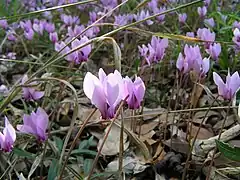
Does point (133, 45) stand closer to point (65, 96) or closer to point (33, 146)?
point (65, 96)

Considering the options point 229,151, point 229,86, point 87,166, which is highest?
point 229,86

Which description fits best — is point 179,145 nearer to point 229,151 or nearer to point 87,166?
point 87,166

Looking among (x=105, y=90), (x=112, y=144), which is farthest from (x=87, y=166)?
(x=105, y=90)

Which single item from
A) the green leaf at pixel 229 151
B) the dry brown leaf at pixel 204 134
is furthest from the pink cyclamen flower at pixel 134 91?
the dry brown leaf at pixel 204 134

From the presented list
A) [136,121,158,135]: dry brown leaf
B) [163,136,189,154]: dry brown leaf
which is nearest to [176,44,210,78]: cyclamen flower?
[163,136,189,154]: dry brown leaf

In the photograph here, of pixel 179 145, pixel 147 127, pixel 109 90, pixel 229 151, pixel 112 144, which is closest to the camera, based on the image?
pixel 109 90

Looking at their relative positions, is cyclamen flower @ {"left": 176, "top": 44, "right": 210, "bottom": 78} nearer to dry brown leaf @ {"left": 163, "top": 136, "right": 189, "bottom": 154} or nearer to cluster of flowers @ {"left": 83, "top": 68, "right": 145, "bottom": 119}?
dry brown leaf @ {"left": 163, "top": 136, "right": 189, "bottom": 154}

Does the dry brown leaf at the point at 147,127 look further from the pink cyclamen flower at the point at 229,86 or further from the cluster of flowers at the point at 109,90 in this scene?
the cluster of flowers at the point at 109,90
